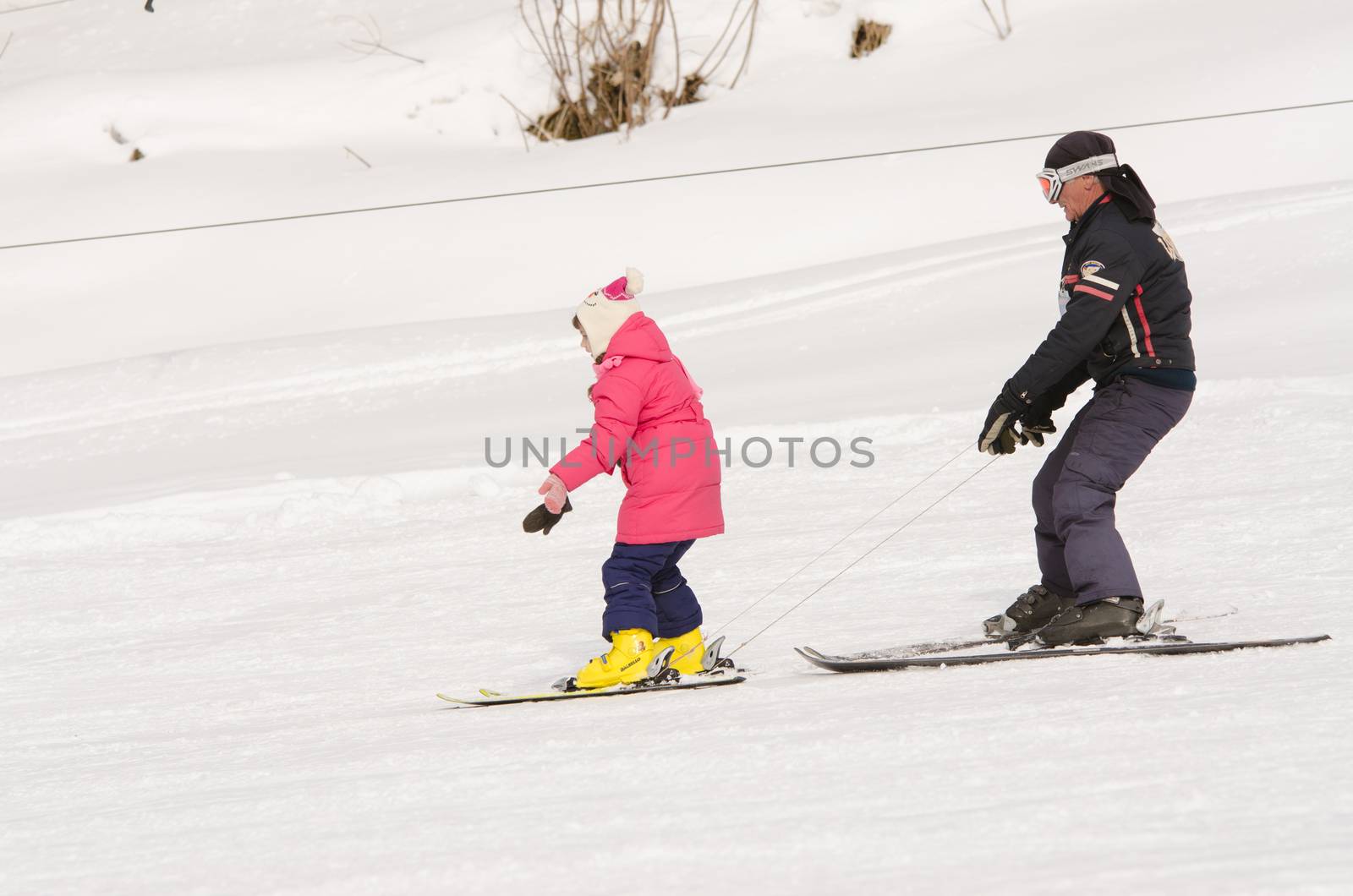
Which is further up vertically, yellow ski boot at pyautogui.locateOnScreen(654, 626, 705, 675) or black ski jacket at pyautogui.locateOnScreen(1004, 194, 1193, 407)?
black ski jacket at pyautogui.locateOnScreen(1004, 194, 1193, 407)

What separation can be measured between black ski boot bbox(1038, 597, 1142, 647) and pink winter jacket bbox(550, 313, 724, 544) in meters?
0.99

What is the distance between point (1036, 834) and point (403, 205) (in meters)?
9.86

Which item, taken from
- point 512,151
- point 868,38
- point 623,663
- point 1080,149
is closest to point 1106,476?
point 1080,149

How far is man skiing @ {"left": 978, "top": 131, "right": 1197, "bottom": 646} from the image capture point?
3561 mm

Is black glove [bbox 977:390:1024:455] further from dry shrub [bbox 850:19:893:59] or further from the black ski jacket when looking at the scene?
dry shrub [bbox 850:19:893:59]

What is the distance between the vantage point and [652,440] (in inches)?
147

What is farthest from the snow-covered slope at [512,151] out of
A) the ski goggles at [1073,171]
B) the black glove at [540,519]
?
the black glove at [540,519]

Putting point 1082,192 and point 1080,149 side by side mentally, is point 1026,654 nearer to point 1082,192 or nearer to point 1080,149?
point 1082,192

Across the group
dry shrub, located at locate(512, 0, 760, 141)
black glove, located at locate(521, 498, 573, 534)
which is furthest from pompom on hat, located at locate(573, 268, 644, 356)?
dry shrub, located at locate(512, 0, 760, 141)

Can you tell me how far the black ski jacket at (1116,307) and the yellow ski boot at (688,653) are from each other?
1148 mm

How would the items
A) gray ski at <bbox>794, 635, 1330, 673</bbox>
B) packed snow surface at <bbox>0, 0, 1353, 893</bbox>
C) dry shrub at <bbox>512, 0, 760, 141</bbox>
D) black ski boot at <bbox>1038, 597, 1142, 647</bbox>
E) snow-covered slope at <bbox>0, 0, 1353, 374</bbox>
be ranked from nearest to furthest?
packed snow surface at <bbox>0, 0, 1353, 893</bbox> < gray ski at <bbox>794, 635, 1330, 673</bbox> < black ski boot at <bbox>1038, 597, 1142, 647</bbox> < snow-covered slope at <bbox>0, 0, 1353, 374</bbox> < dry shrub at <bbox>512, 0, 760, 141</bbox>

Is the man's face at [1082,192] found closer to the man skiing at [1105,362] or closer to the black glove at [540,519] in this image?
the man skiing at [1105,362]

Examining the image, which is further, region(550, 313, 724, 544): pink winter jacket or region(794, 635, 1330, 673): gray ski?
region(550, 313, 724, 544): pink winter jacket

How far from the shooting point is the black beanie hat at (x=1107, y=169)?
143 inches
